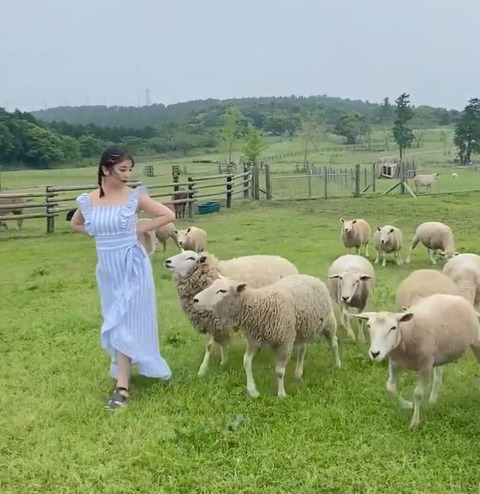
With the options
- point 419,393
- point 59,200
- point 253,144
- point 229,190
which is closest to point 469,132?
point 253,144

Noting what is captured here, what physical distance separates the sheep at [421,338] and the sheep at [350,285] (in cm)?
124

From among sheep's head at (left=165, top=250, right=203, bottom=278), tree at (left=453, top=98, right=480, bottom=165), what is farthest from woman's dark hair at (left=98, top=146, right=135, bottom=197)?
tree at (left=453, top=98, right=480, bottom=165)

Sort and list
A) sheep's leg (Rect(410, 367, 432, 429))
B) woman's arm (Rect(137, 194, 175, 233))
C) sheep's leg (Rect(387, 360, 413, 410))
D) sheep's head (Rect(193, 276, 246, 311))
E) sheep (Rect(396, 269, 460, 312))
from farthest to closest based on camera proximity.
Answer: sheep (Rect(396, 269, 460, 312)), sheep's head (Rect(193, 276, 246, 311)), woman's arm (Rect(137, 194, 175, 233)), sheep's leg (Rect(387, 360, 413, 410)), sheep's leg (Rect(410, 367, 432, 429))

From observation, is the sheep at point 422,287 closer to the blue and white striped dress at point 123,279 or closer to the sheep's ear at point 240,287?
the sheep's ear at point 240,287

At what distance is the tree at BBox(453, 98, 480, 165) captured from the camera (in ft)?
188

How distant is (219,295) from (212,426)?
1125 millimetres

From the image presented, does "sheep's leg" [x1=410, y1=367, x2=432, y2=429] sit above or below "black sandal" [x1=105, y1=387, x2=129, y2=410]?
above

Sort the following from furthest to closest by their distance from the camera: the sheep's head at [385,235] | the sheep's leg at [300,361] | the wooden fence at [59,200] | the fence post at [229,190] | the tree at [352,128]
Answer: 1. the tree at [352,128]
2. the fence post at [229,190]
3. the wooden fence at [59,200]
4. the sheep's head at [385,235]
5. the sheep's leg at [300,361]

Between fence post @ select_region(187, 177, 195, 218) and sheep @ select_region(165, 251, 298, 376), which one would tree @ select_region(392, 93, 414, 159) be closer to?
fence post @ select_region(187, 177, 195, 218)

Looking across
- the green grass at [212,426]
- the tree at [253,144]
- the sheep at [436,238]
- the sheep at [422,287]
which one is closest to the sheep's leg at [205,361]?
the green grass at [212,426]

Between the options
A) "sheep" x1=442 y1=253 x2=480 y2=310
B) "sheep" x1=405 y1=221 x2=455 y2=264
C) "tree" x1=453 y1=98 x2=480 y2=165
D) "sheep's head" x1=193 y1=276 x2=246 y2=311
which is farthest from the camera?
"tree" x1=453 y1=98 x2=480 y2=165

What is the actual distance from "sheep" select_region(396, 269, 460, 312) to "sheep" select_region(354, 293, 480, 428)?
72cm

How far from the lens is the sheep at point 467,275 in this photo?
6.96 metres

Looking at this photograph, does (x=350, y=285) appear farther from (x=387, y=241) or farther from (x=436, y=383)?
(x=387, y=241)
